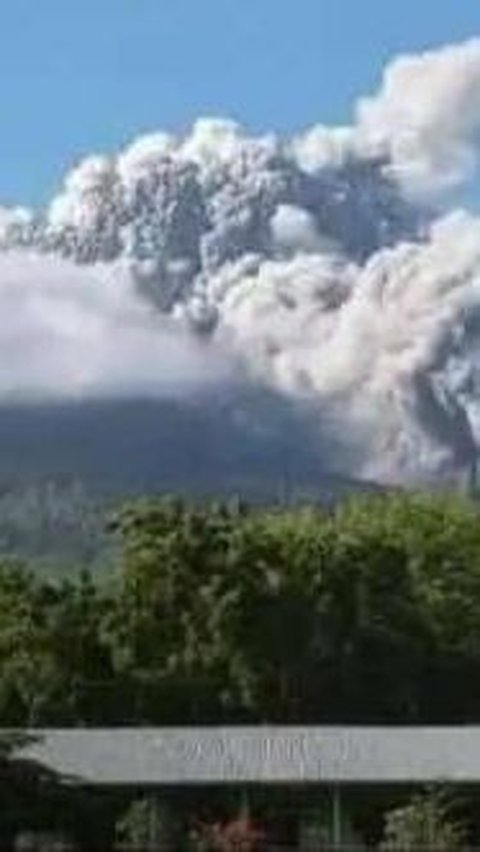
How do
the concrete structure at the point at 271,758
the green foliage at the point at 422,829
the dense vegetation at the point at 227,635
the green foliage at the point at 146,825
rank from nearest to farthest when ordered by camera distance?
the green foliage at the point at 422,829 < the green foliage at the point at 146,825 < the concrete structure at the point at 271,758 < the dense vegetation at the point at 227,635

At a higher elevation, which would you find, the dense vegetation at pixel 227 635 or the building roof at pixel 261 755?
the dense vegetation at pixel 227 635

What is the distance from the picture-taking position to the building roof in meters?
66.2

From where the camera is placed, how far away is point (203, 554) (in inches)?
3297

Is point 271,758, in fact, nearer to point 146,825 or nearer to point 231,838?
point 146,825

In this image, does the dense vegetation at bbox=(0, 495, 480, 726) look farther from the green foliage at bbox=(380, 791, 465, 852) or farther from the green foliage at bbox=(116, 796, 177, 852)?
the green foliage at bbox=(380, 791, 465, 852)

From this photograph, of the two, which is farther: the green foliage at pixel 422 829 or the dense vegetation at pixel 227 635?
the dense vegetation at pixel 227 635

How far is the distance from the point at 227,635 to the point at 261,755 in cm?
1376

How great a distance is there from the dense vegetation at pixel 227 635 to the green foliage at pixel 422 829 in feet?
54.2

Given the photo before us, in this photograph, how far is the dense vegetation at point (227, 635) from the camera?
3132 inches

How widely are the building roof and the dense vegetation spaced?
10.2 metres

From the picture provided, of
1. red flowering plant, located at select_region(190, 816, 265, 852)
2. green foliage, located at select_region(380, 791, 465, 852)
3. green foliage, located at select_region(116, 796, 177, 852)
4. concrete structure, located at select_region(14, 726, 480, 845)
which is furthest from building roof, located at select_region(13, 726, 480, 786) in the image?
red flowering plant, located at select_region(190, 816, 265, 852)

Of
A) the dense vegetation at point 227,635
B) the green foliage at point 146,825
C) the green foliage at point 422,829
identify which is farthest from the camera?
the dense vegetation at point 227,635

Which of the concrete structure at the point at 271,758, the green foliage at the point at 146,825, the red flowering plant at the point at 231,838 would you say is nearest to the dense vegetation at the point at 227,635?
the concrete structure at the point at 271,758

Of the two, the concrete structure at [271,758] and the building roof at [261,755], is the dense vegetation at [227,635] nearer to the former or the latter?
the building roof at [261,755]
